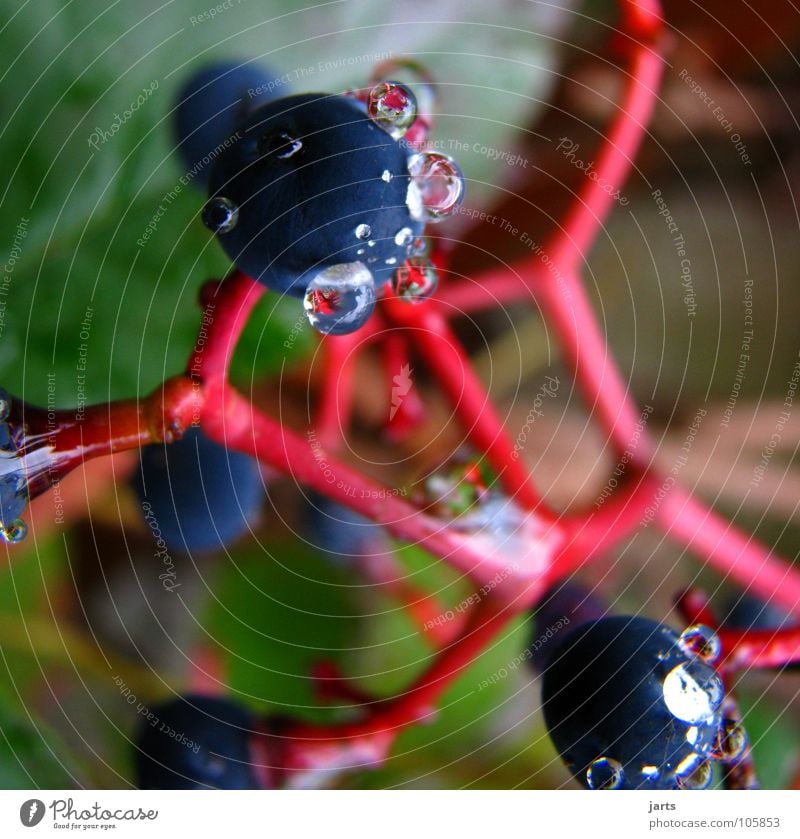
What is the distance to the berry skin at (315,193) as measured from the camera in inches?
12.7

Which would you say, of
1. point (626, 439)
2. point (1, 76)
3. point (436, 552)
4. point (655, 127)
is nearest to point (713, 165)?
point (655, 127)

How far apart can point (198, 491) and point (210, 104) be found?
0.21 m

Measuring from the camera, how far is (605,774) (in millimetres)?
387

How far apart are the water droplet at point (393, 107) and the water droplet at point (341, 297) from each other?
7 cm

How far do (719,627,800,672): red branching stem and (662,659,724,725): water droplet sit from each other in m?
0.01

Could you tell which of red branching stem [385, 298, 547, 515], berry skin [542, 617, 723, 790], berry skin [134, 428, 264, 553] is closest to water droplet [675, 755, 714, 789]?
berry skin [542, 617, 723, 790]

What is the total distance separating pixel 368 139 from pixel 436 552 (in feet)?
0.77

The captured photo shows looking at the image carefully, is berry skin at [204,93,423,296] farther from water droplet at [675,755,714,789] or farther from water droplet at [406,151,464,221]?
water droplet at [675,755,714,789]

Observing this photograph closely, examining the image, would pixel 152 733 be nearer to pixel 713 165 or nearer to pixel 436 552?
pixel 436 552

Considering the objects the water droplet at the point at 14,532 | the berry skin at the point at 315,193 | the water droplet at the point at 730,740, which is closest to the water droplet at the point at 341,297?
the berry skin at the point at 315,193

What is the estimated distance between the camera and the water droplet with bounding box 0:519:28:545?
1.32ft

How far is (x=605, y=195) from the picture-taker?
441 mm

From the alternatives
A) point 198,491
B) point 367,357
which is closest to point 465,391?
point 367,357

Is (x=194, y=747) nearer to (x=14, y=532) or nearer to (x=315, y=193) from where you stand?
(x=14, y=532)
